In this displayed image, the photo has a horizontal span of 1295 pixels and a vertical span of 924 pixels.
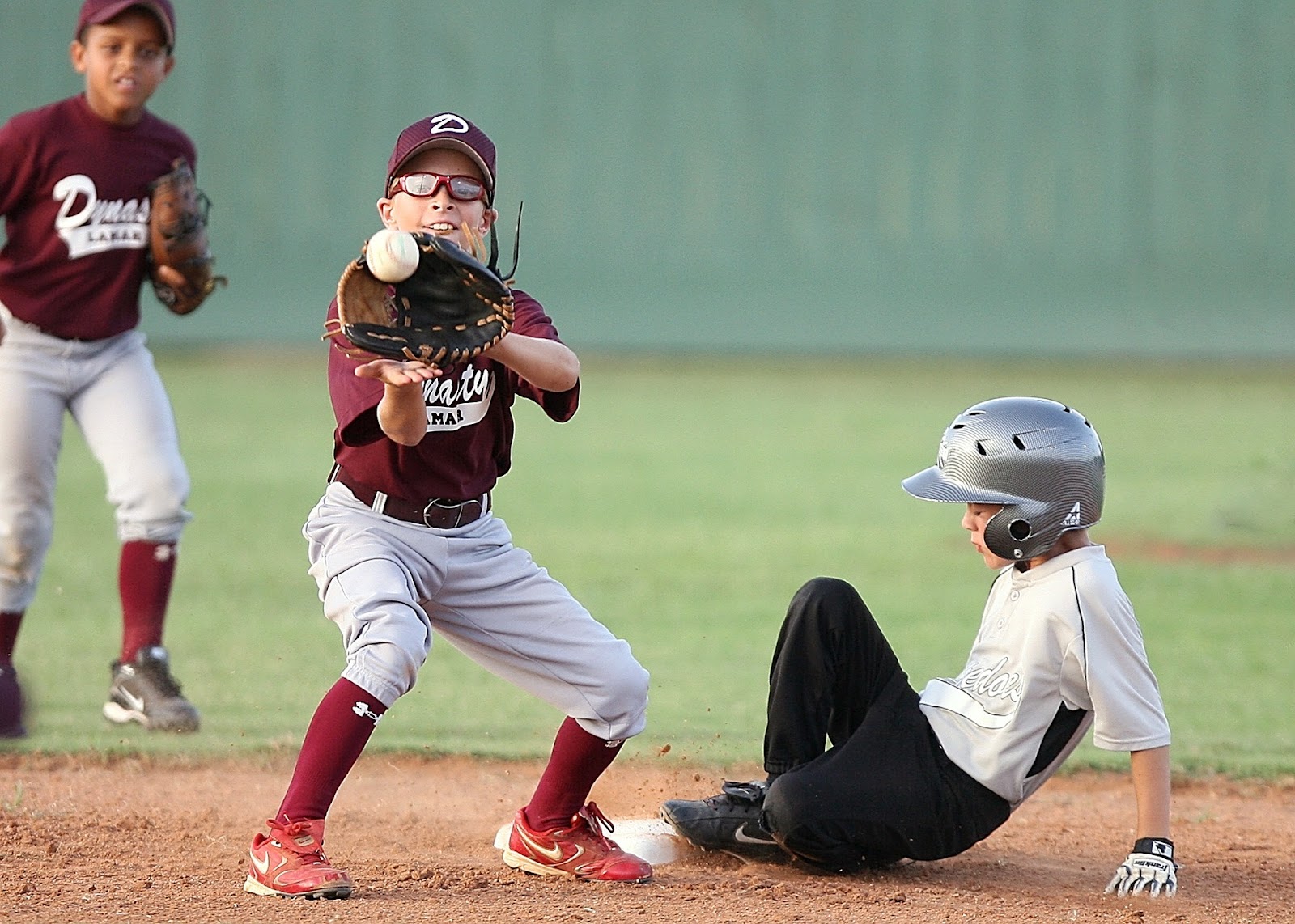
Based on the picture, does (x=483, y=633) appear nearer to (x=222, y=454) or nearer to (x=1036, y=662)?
(x=1036, y=662)

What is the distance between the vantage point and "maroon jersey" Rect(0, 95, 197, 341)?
464 centimetres

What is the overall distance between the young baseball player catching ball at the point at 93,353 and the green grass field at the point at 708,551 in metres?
0.28

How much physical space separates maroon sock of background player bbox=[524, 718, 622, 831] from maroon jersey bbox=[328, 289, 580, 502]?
52 centimetres

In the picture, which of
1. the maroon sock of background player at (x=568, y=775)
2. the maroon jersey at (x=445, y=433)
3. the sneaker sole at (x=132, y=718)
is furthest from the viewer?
the sneaker sole at (x=132, y=718)

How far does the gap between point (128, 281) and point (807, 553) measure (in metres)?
3.51

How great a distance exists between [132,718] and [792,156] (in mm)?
11186

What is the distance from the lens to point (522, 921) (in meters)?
2.76

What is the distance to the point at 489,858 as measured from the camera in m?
3.42

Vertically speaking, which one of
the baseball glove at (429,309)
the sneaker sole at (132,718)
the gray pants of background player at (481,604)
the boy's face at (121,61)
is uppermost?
the boy's face at (121,61)

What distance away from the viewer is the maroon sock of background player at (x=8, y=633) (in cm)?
459

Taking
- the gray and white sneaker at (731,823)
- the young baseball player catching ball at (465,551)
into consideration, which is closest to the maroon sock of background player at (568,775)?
the young baseball player catching ball at (465,551)

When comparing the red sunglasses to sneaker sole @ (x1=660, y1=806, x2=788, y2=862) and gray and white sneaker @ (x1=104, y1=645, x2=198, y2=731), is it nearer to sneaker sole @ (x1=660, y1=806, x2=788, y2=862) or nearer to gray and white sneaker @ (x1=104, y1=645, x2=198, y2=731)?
sneaker sole @ (x1=660, y1=806, x2=788, y2=862)

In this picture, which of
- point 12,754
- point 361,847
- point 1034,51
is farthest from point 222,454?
point 1034,51

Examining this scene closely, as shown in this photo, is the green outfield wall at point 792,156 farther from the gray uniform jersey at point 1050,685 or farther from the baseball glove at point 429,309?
the baseball glove at point 429,309
